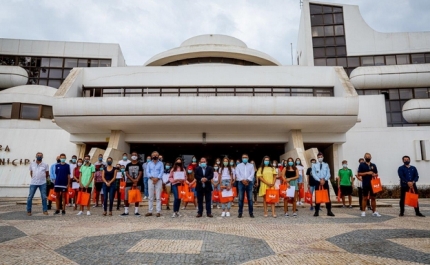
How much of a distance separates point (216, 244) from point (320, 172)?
5.53m

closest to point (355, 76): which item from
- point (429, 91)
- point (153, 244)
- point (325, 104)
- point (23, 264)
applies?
point (429, 91)

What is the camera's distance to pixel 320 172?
9633mm

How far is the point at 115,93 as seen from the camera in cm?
1997

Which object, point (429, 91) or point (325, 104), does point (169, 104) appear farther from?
point (429, 91)

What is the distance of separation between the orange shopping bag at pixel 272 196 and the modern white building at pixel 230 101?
25.3ft

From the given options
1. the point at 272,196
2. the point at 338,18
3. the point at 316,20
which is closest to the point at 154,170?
the point at 272,196

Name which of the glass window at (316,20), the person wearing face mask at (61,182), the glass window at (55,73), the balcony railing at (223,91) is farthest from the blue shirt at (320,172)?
the glass window at (55,73)

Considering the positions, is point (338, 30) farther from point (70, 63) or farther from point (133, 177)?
point (133, 177)

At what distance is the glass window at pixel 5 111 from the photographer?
22.5m

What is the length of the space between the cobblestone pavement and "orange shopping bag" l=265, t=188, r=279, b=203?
7.11ft

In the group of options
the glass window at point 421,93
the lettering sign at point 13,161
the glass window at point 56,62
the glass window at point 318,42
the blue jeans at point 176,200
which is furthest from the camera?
the glass window at point 56,62

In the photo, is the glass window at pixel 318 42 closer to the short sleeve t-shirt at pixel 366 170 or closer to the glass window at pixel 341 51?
the glass window at pixel 341 51

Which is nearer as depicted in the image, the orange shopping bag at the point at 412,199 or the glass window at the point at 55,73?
the orange shopping bag at the point at 412,199

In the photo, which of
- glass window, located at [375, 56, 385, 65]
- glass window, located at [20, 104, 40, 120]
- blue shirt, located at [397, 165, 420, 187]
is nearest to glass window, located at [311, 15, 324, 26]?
glass window, located at [375, 56, 385, 65]
